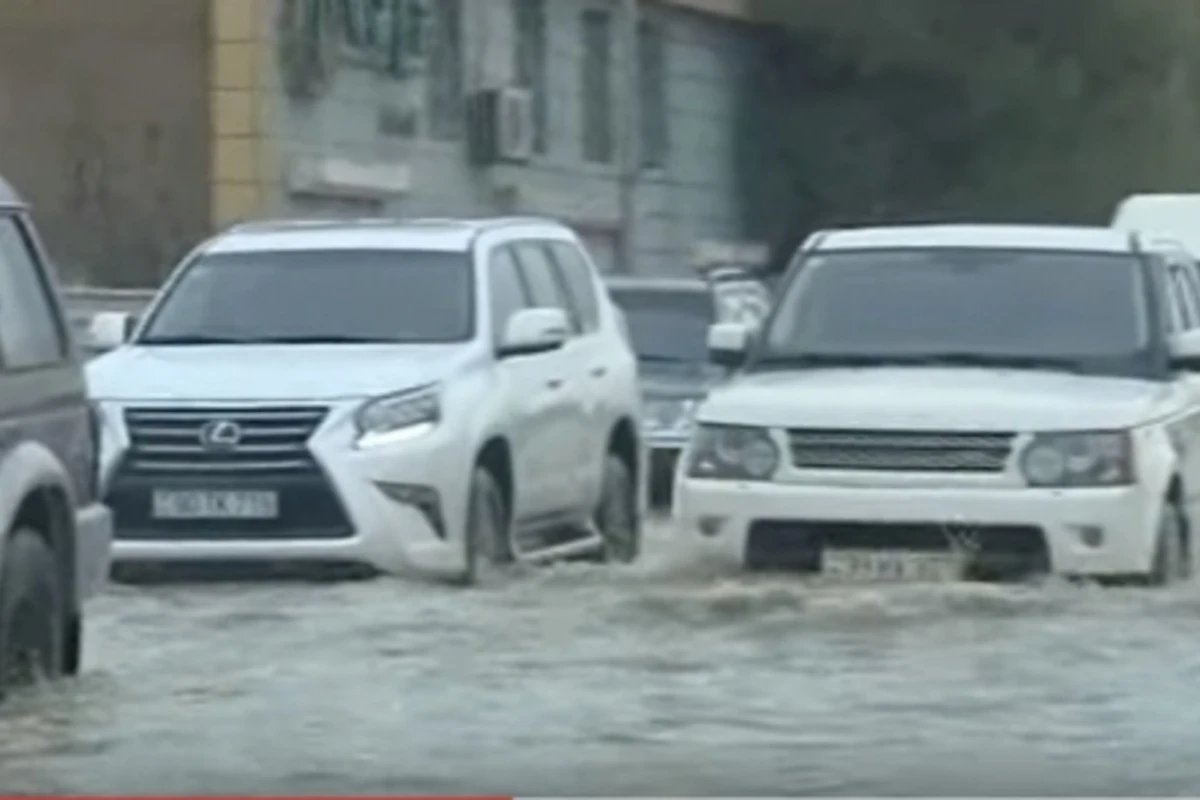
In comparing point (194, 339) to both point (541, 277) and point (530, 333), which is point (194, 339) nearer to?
point (530, 333)

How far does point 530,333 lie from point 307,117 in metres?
16.7

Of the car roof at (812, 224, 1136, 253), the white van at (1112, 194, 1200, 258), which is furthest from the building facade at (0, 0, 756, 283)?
the car roof at (812, 224, 1136, 253)

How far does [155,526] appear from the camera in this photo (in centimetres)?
1555

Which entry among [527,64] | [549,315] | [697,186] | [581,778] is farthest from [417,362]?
[697,186]

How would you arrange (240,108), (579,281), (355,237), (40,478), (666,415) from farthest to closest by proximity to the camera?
(240,108), (666,415), (579,281), (355,237), (40,478)

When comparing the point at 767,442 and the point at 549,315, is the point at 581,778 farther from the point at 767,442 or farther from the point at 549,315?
the point at 549,315

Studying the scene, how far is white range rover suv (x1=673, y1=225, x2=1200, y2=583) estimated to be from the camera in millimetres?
14641

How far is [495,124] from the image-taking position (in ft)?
118

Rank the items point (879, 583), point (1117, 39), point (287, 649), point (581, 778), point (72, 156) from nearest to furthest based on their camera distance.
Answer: point (581, 778)
point (287, 649)
point (879, 583)
point (72, 156)
point (1117, 39)

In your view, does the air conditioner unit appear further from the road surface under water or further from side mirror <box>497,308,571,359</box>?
the road surface under water

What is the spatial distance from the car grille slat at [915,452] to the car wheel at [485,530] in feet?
5.88

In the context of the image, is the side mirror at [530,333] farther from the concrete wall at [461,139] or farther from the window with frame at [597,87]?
the window with frame at [597,87]

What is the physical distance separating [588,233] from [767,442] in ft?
84.3

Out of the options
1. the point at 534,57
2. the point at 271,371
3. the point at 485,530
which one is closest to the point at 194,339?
the point at 271,371
